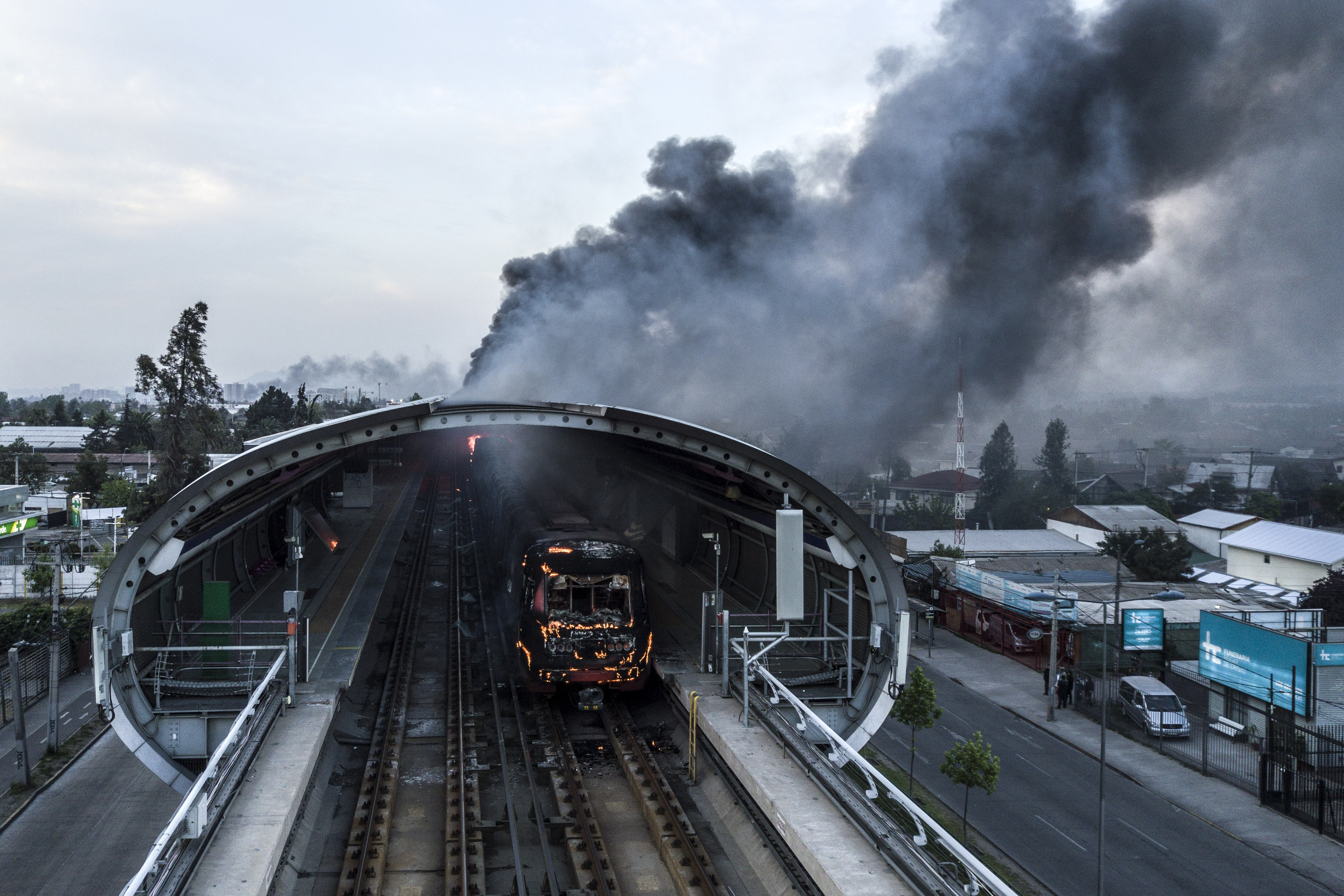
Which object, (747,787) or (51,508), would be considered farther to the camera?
(51,508)

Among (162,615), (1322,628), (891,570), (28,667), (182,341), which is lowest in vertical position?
(28,667)

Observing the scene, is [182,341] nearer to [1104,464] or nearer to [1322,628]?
[1322,628]

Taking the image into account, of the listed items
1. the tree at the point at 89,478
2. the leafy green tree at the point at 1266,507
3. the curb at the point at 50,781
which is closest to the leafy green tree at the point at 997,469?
the leafy green tree at the point at 1266,507

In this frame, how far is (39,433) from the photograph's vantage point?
90500mm

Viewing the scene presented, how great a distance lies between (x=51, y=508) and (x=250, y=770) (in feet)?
177

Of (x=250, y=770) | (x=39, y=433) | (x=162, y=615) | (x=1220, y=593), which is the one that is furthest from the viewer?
(x=39, y=433)

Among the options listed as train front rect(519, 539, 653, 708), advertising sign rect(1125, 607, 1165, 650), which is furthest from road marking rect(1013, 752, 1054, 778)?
train front rect(519, 539, 653, 708)

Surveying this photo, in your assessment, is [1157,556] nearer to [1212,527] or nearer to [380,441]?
[1212,527]

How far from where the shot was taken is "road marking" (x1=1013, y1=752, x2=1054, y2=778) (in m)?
19.8

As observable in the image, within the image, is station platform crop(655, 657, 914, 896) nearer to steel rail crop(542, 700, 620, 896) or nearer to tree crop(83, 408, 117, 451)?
steel rail crop(542, 700, 620, 896)

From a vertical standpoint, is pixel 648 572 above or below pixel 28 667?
above

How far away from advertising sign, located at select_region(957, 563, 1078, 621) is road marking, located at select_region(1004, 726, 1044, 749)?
610 centimetres

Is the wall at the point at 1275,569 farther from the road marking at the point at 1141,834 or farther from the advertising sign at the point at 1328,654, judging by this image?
the road marking at the point at 1141,834

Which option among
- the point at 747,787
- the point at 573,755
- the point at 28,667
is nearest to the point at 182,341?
the point at 28,667
